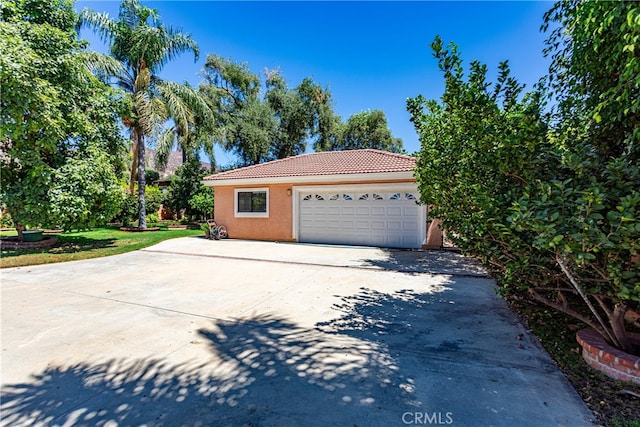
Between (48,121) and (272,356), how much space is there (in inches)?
421

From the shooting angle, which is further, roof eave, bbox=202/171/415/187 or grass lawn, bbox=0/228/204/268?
roof eave, bbox=202/171/415/187

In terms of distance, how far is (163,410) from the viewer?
2588 millimetres

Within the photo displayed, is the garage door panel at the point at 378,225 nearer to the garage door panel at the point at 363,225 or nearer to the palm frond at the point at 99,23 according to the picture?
the garage door panel at the point at 363,225

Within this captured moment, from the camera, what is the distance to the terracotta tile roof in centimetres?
1244

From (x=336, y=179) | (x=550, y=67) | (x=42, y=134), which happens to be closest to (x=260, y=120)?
(x=336, y=179)

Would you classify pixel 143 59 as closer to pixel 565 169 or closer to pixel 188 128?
pixel 188 128

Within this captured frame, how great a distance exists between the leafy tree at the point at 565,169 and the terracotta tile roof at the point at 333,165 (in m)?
7.50

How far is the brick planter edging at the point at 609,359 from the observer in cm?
278

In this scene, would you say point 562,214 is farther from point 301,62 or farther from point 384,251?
point 301,62

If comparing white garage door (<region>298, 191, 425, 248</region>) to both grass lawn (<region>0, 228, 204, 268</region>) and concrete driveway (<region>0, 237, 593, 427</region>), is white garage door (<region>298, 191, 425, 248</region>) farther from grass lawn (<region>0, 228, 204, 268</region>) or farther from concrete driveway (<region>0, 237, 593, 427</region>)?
grass lawn (<region>0, 228, 204, 268</region>)

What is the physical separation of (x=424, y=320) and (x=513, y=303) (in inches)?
77.8

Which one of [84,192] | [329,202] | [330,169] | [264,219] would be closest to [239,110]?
[264,219]

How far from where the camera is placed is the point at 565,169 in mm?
3088

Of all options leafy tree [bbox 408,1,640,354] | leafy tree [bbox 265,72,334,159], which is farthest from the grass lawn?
leafy tree [bbox 265,72,334,159]
